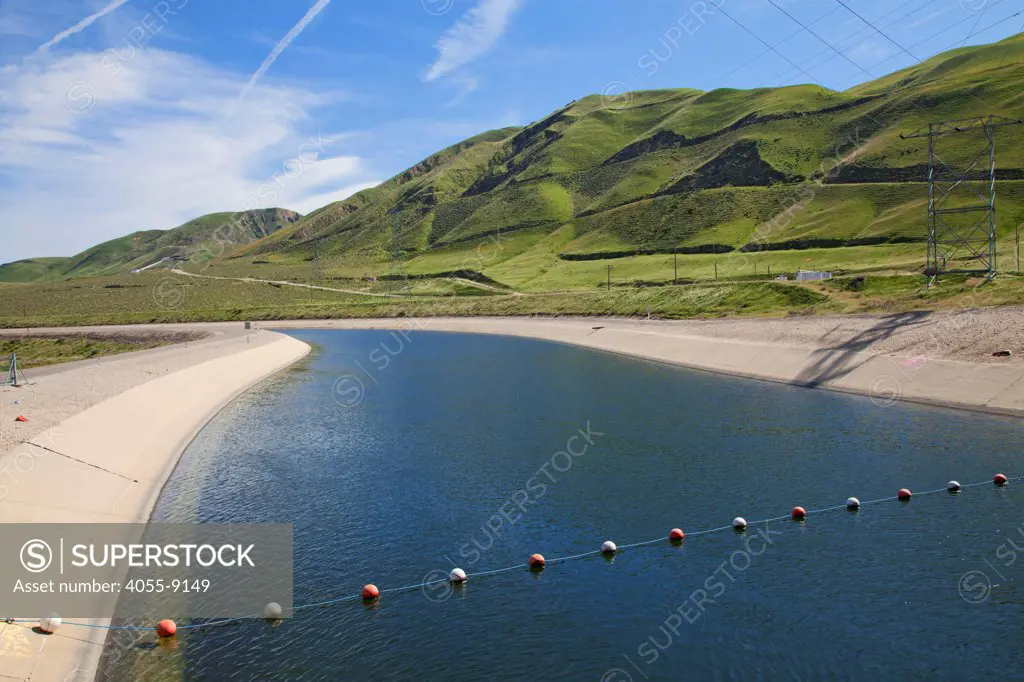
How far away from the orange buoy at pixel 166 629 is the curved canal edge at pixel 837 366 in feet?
143

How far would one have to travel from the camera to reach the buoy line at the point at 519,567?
66.1 ft

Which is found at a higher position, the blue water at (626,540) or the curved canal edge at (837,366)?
the curved canal edge at (837,366)

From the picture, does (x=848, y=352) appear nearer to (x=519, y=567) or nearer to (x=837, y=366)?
(x=837, y=366)

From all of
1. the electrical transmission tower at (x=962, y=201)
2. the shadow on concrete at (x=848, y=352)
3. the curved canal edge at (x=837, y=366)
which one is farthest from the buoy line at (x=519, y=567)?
the electrical transmission tower at (x=962, y=201)

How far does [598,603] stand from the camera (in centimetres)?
Result: 2172

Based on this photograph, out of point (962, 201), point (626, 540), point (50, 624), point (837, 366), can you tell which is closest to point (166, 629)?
point (50, 624)

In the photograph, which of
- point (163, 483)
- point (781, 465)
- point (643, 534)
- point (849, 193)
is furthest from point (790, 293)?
point (849, 193)

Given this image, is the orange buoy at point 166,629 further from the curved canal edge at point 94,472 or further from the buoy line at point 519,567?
the curved canal edge at point 94,472

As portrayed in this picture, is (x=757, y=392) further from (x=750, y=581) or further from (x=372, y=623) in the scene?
(x=372, y=623)

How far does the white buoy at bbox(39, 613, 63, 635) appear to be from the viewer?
1820cm

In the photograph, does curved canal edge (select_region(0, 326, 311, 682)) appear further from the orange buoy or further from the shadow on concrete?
the shadow on concrete

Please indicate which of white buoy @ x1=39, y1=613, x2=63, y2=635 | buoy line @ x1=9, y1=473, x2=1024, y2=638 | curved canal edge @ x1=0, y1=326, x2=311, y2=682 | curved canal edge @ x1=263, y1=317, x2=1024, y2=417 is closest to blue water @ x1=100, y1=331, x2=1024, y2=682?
buoy line @ x1=9, y1=473, x2=1024, y2=638

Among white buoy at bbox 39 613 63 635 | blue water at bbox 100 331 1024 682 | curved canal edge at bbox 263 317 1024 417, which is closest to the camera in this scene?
white buoy at bbox 39 613 63 635

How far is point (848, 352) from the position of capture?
5819 cm
